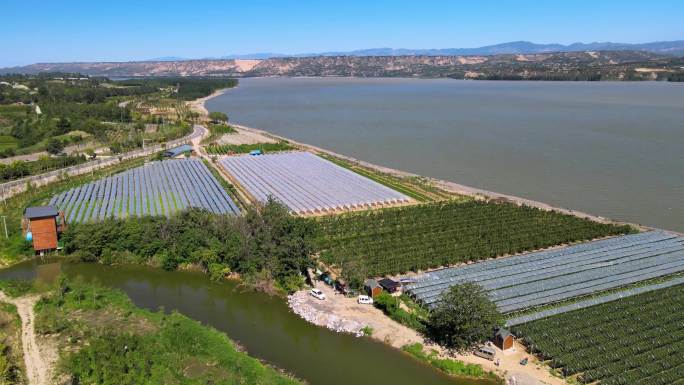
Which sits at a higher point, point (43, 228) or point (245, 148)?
point (245, 148)

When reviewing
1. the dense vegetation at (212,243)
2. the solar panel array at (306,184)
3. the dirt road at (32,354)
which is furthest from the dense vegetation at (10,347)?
the solar panel array at (306,184)

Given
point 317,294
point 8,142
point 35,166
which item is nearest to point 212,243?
point 317,294

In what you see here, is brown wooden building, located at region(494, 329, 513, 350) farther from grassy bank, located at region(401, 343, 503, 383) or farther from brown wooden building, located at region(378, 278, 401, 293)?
brown wooden building, located at region(378, 278, 401, 293)

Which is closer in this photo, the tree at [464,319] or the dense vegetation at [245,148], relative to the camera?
the tree at [464,319]

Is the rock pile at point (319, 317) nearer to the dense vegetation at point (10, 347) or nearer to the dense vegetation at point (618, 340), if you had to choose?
the dense vegetation at point (618, 340)

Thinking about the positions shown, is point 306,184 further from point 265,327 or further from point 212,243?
point 265,327

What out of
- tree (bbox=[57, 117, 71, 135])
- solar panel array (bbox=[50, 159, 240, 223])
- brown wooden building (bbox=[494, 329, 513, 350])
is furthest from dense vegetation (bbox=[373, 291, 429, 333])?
tree (bbox=[57, 117, 71, 135])

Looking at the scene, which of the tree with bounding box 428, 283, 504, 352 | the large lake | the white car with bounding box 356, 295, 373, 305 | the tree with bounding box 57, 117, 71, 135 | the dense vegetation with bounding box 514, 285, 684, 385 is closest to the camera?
the dense vegetation with bounding box 514, 285, 684, 385
